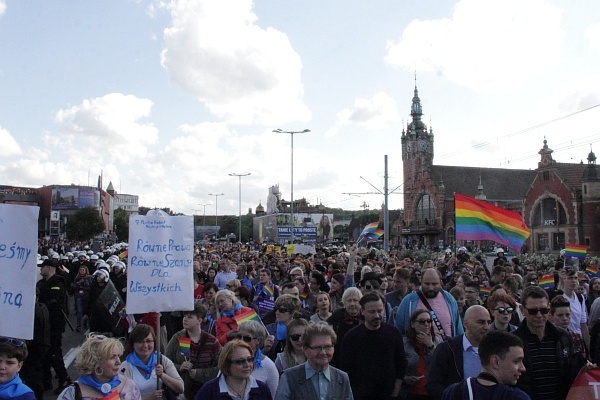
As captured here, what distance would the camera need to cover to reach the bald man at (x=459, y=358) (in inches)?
191

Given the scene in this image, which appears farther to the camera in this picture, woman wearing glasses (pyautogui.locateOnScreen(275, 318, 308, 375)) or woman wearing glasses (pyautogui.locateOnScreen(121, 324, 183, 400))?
woman wearing glasses (pyautogui.locateOnScreen(275, 318, 308, 375))

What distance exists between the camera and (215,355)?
602 centimetres

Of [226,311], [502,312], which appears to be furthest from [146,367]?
[502,312]

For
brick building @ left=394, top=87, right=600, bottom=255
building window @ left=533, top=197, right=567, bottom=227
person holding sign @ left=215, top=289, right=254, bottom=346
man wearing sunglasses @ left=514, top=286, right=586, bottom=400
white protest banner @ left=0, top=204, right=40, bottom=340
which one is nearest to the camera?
white protest banner @ left=0, top=204, right=40, bottom=340

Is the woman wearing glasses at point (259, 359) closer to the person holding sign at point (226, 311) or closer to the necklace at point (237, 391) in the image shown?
the necklace at point (237, 391)

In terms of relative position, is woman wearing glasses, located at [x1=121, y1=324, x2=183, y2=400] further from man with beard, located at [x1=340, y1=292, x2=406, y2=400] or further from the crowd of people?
man with beard, located at [x1=340, y1=292, x2=406, y2=400]

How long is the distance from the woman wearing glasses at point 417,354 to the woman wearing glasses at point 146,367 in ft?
6.92

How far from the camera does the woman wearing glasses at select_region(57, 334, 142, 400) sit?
14.0ft

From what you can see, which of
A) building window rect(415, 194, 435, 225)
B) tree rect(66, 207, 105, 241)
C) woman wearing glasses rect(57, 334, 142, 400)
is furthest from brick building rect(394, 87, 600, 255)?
woman wearing glasses rect(57, 334, 142, 400)

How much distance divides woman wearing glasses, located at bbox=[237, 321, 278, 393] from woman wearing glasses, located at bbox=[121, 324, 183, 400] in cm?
68

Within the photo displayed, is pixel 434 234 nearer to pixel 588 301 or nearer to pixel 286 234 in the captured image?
pixel 286 234

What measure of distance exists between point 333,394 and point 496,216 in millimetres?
12791

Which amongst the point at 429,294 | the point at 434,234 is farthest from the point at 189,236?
the point at 434,234

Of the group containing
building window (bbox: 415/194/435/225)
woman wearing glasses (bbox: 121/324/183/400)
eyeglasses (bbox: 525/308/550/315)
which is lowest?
woman wearing glasses (bbox: 121/324/183/400)
